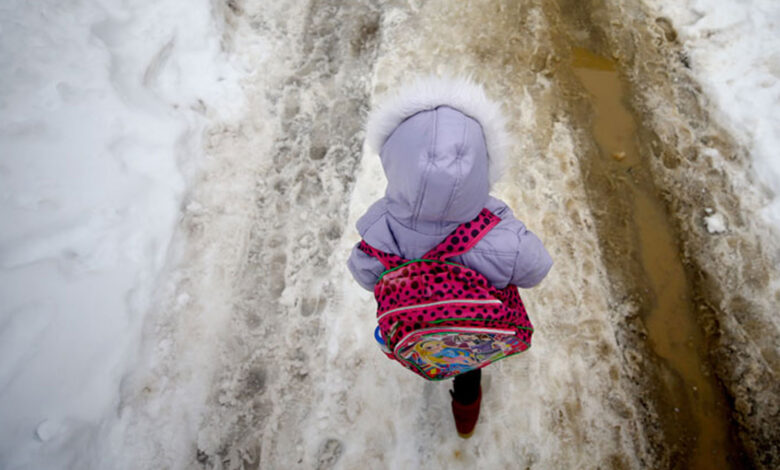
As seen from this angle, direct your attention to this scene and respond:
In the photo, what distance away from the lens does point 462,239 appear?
148 centimetres

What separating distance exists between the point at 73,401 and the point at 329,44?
9.14ft

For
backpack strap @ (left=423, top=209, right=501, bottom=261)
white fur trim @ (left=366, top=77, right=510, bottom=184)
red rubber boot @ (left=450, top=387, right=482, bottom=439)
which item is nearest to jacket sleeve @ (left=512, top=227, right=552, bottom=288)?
backpack strap @ (left=423, top=209, right=501, bottom=261)

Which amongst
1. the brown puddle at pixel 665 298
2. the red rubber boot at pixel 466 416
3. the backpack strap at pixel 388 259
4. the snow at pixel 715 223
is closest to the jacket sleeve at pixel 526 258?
the backpack strap at pixel 388 259

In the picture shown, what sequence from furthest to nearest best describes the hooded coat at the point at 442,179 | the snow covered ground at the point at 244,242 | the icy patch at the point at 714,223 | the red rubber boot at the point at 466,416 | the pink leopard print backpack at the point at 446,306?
the icy patch at the point at 714,223 < the snow covered ground at the point at 244,242 < the red rubber boot at the point at 466,416 < the pink leopard print backpack at the point at 446,306 < the hooded coat at the point at 442,179

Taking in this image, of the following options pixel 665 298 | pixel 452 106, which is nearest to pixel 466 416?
pixel 665 298

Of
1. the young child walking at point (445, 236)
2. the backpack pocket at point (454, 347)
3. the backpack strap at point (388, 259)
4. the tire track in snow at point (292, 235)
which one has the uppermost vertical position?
the young child walking at point (445, 236)

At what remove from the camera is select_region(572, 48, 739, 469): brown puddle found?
89.4 inches

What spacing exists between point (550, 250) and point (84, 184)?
2738mm

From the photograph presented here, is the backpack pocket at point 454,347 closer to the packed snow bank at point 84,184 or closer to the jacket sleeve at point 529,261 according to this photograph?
the jacket sleeve at point 529,261

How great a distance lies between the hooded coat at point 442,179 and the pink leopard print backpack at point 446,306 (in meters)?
0.04

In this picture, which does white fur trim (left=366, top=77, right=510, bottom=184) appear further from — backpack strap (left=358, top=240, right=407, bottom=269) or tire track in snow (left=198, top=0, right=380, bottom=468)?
tire track in snow (left=198, top=0, right=380, bottom=468)

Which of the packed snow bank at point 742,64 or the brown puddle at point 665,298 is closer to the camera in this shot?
the brown puddle at point 665,298

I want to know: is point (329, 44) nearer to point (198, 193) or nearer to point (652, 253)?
point (198, 193)

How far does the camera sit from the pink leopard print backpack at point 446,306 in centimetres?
142
